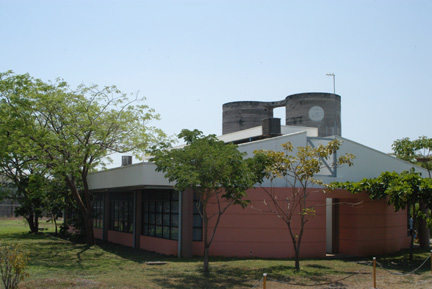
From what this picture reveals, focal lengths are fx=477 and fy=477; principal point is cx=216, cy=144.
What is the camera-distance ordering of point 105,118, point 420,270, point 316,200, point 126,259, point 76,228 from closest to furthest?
point 420,270 → point 126,259 → point 316,200 → point 105,118 → point 76,228

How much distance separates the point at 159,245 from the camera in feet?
67.7

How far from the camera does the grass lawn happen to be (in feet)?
43.3

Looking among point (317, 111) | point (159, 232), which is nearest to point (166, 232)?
point (159, 232)

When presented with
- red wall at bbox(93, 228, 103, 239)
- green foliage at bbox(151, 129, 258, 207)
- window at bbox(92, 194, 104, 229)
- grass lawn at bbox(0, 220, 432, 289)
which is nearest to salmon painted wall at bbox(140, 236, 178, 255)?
grass lawn at bbox(0, 220, 432, 289)

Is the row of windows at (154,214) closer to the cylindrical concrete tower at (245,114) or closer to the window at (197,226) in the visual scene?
the window at (197,226)

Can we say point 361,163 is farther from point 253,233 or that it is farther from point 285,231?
point 253,233

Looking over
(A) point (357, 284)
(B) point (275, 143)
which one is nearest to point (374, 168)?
(B) point (275, 143)

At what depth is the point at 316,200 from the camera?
66.0ft

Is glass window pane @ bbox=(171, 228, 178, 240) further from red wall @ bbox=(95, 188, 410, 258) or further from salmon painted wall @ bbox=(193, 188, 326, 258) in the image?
salmon painted wall @ bbox=(193, 188, 326, 258)

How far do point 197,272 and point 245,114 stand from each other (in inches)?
1230

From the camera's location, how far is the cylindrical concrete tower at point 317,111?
40.6m

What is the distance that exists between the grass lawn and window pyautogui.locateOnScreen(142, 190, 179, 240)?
116 cm

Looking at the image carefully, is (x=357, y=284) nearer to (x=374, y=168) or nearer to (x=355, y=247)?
(x=355, y=247)

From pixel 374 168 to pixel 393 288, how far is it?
400 inches
